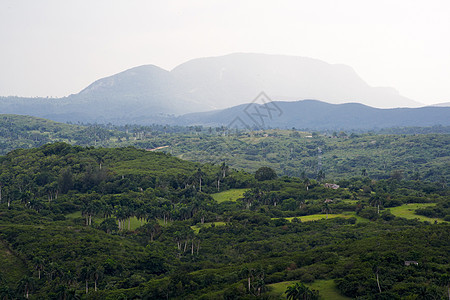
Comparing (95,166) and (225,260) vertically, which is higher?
(95,166)

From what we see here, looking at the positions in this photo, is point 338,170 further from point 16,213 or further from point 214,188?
point 16,213

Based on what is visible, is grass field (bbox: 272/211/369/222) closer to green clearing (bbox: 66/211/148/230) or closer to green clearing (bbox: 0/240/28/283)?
green clearing (bbox: 66/211/148/230)

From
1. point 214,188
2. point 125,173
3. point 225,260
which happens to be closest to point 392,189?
point 214,188

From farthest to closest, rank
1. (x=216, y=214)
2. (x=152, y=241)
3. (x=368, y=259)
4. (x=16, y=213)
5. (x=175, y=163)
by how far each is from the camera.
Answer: (x=175, y=163) → (x=216, y=214) → (x=16, y=213) → (x=152, y=241) → (x=368, y=259)

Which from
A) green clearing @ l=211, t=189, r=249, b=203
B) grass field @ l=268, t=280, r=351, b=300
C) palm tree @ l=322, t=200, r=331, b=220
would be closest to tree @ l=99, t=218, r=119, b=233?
green clearing @ l=211, t=189, r=249, b=203

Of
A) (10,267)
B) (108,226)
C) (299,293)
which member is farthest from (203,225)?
(299,293)

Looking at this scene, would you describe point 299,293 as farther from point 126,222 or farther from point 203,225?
point 126,222
